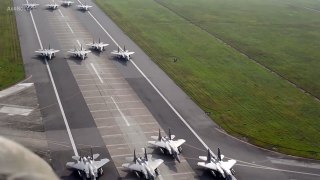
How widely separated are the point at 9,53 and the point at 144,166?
64.1 m

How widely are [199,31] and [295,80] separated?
46010mm

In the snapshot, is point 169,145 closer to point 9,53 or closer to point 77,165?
point 77,165

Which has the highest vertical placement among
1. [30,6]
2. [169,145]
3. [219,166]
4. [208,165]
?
Result: [30,6]

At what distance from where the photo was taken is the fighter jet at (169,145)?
64500 mm

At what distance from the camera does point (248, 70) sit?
340 ft

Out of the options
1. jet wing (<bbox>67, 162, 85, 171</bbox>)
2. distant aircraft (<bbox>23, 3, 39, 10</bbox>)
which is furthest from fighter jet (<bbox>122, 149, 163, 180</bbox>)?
distant aircraft (<bbox>23, 3, 39, 10</bbox>)

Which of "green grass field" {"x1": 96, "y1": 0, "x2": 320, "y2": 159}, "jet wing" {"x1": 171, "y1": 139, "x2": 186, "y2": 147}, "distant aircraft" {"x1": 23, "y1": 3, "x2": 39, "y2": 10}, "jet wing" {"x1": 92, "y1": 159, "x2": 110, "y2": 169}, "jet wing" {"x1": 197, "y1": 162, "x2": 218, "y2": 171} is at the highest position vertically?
"distant aircraft" {"x1": 23, "y1": 3, "x2": 39, "y2": 10}

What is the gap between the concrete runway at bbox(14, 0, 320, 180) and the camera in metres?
63.1

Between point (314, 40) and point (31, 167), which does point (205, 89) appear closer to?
point (314, 40)

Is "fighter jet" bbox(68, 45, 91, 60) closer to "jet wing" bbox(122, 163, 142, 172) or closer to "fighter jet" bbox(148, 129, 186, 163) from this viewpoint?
"fighter jet" bbox(148, 129, 186, 163)

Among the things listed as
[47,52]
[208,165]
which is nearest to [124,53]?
[47,52]

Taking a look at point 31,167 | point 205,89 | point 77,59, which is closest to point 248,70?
point 205,89

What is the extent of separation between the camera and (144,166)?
5844cm

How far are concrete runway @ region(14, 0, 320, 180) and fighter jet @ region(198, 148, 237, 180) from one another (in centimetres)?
129
